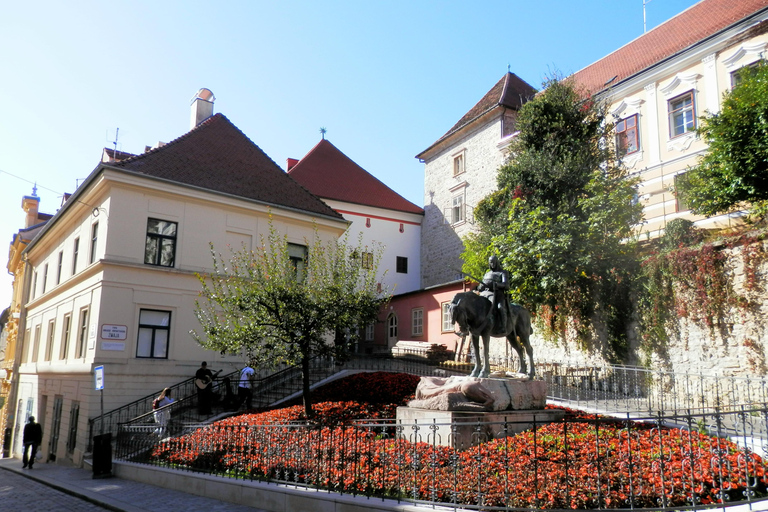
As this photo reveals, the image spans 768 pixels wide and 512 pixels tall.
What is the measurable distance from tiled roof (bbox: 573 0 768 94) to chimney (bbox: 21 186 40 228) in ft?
124

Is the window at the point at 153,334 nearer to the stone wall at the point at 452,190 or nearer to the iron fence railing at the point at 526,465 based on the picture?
the iron fence railing at the point at 526,465

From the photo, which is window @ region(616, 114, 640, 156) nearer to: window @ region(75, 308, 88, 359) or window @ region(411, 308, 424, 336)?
window @ region(411, 308, 424, 336)

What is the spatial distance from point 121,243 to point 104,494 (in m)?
9.88

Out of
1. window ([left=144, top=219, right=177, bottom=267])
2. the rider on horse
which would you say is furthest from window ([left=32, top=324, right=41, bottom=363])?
the rider on horse

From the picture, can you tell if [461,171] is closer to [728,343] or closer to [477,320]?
[728,343]

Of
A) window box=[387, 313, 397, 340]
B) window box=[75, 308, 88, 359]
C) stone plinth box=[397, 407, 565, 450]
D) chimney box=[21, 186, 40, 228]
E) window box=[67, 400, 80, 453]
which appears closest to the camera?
stone plinth box=[397, 407, 565, 450]

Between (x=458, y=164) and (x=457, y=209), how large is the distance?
113 inches

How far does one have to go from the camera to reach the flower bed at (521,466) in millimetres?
6375

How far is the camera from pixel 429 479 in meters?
7.11

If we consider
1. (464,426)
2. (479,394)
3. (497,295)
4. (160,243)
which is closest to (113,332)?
(160,243)

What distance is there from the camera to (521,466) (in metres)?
7.22

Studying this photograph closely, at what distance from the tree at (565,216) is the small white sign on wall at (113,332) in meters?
12.8

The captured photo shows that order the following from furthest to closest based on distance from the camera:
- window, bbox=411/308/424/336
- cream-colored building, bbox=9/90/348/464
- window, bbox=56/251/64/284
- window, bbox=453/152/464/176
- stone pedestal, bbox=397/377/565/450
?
1. window, bbox=453/152/464/176
2. window, bbox=411/308/424/336
3. window, bbox=56/251/64/284
4. cream-colored building, bbox=9/90/348/464
5. stone pedestal, bbox=397/377/565/450

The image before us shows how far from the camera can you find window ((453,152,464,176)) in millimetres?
35688
